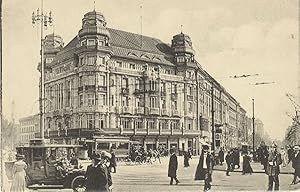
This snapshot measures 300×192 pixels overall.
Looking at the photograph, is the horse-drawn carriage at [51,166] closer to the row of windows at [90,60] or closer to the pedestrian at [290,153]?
the row of windows at [90,60]

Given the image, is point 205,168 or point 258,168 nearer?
point 205,168

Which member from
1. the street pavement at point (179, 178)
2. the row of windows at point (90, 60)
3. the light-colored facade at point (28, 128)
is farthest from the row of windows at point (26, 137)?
the row of windows at point (90, 60)

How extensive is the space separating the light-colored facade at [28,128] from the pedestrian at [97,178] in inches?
19.6

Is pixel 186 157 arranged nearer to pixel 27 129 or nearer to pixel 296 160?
pixel 296 160

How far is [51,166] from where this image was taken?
3762mm

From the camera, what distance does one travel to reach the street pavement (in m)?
3.70

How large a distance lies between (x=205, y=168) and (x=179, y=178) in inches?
7.6

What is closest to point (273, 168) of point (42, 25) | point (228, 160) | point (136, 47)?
point (228, 160)

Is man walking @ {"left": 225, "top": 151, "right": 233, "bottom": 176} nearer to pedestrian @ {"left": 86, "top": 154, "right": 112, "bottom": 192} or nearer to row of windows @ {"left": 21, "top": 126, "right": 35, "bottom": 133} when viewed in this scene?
pedestrian @ {"left": 86, "top": 154, "right": 112, "bottom": 192}

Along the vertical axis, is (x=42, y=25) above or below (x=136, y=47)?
above

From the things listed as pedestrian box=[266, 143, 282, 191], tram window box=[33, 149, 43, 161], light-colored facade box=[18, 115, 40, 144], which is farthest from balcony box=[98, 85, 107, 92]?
pedestrian box=[266, 143, 282, 191]

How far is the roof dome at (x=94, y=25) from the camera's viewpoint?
146 inches

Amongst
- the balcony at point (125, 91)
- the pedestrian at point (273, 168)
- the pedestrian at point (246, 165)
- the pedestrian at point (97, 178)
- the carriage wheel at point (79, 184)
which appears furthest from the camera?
the pedestrian at point (246, 165)

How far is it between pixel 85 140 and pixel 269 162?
1321 mm
